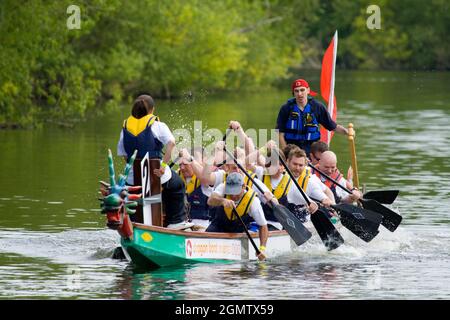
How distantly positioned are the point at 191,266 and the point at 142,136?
1.54 metres

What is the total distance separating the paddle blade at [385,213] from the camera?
56.1 ft

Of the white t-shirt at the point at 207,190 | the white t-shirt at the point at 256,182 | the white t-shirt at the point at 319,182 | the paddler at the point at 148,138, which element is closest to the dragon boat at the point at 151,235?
the paddler at the point at 148,138

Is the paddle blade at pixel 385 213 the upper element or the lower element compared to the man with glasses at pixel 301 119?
lower

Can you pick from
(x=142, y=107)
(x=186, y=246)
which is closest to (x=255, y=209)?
(x=186, y=246)

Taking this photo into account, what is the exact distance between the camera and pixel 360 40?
90688mm

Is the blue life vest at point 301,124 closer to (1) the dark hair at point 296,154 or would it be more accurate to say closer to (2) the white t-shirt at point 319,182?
(2) the white t-shirt at point 319,182

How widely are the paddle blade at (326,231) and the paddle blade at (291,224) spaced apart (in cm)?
44

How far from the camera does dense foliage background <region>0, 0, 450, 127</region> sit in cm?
3200

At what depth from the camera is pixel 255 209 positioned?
1490cm

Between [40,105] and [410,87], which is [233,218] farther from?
[410,87]

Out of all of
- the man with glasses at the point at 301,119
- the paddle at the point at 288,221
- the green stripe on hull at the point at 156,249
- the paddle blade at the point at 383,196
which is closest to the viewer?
the green stripe on hull at the point at 156,249

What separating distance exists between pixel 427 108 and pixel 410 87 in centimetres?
1607

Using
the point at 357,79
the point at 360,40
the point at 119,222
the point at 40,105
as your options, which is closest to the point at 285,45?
the point at 357,79

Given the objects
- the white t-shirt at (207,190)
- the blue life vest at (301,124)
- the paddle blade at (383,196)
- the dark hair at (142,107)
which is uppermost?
the dark hair at (142,107)
